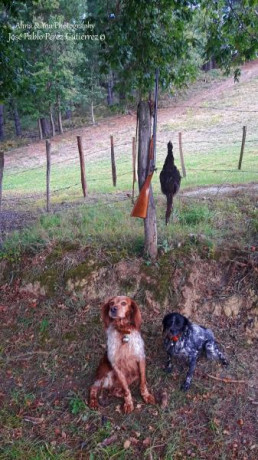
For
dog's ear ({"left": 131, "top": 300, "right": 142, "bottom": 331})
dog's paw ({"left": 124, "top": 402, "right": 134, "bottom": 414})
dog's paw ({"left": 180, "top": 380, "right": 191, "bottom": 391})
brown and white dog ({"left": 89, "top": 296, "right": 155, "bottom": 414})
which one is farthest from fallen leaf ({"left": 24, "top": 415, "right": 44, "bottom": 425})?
dog's paw ({"left": 180, "top": 380, "right": 191, "bottom": 391})

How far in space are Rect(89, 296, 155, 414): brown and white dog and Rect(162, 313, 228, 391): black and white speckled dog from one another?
314mm

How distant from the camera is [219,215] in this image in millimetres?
5957

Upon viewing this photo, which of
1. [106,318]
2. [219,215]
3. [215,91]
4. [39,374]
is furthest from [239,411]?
[215,91]

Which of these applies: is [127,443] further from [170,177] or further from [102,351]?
[170,177]

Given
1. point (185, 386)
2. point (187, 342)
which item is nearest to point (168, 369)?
point (185, 386)

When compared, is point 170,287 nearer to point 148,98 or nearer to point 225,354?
point 225,354

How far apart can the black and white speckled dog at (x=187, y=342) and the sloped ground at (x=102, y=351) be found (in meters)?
0.12

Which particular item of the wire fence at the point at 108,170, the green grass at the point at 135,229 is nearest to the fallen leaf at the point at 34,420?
the green grass at the point at 135,229

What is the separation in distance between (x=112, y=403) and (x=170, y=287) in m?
1.53

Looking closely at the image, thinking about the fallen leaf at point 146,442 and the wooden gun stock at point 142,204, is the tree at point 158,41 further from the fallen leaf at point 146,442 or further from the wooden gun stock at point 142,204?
the fallen leaf at point 146,442

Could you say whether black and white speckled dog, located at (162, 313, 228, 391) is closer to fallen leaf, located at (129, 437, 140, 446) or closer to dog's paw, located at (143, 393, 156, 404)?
dog's paw, located at (143, 393, 156, 404)

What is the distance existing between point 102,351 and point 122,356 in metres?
0.77

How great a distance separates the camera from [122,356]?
364cm

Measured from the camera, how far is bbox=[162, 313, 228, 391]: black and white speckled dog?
3.68 m
